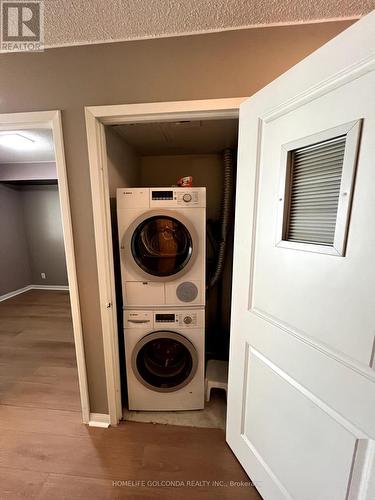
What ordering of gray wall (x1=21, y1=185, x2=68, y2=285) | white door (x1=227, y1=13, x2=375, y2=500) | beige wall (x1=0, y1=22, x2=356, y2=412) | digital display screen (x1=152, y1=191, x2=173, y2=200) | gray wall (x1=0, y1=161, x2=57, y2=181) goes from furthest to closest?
gray wall (x1=21, y1=185, x2=68, y2=285)
gray wall (x1=0, y1=161, x2=57, y2=181)
digital display screen (x1=152, y1=191, x2=173, y2=200)
beige wall (x1=0, y1=22, x2=356, y2=412)
white door (x1=227, y1=13, x2=375, y2=500)

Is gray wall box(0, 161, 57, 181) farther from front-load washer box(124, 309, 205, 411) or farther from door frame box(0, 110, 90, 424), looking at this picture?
front-load washer box(124, 309, 205, 411)

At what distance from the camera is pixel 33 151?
283 cm

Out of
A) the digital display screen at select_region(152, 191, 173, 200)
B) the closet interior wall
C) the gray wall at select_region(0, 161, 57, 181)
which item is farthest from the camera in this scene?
the gray wall at select_region(0, 161, 57, 181)

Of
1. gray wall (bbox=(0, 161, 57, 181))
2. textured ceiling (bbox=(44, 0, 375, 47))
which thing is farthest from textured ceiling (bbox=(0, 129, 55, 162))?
textured ceiling (bbox=(44, 0, 375, 47))

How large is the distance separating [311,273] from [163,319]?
1025 mm

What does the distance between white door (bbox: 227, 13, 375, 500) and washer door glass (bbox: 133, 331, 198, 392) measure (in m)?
0.52

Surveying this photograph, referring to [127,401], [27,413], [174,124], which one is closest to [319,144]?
[174,124]

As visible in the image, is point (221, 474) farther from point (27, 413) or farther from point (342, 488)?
point (27, 413)

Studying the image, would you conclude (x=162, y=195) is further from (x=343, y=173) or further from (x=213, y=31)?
(x=343, y=173)

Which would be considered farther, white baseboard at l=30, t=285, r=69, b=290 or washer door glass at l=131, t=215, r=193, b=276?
white baseboard at l=30, t=285, r=69, b=290

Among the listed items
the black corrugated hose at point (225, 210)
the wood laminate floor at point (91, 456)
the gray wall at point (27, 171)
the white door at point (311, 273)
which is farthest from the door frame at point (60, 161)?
the gray wall at point (27, 171)

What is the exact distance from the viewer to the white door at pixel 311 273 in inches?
24.6

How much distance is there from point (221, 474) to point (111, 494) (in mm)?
622

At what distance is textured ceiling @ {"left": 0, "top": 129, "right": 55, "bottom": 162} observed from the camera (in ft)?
7.38
